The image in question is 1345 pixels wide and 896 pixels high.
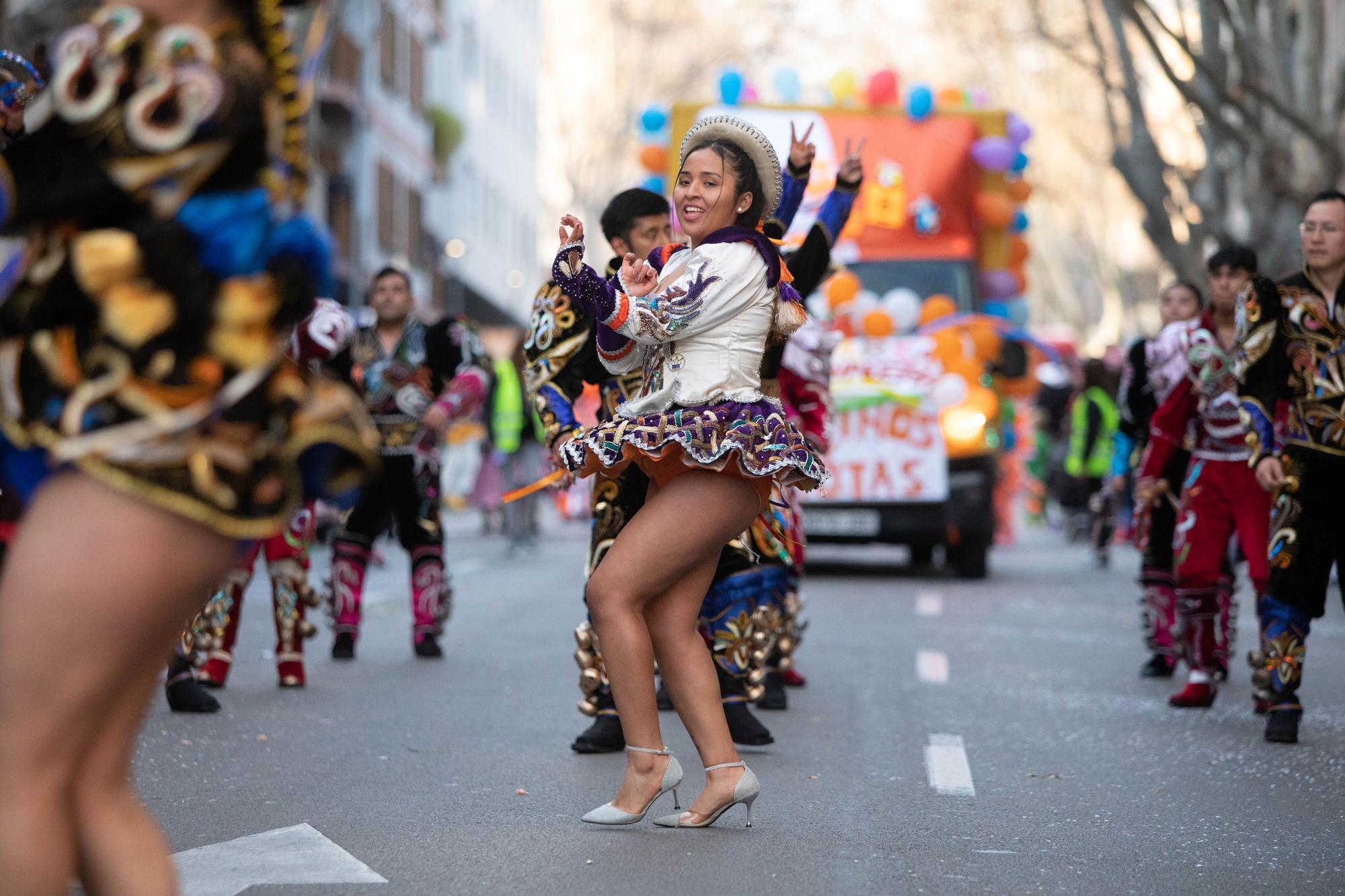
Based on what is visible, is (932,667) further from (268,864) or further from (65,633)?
(65,633)

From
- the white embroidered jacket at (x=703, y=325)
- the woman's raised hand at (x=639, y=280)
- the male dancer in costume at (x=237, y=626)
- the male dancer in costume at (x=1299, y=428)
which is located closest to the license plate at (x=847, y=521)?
the male dancer in costume at (x=237, y=626)

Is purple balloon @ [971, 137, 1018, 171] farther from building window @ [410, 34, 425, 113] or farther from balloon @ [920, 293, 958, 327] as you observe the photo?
building window @ [410, 34, 425, 113]

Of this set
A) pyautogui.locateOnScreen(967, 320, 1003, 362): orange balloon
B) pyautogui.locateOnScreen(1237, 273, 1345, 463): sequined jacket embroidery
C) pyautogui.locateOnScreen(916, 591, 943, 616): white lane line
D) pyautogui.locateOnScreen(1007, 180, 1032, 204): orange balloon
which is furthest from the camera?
pyautogui.locateOnScreen(1007, 180, 1032, 204): orange balloon

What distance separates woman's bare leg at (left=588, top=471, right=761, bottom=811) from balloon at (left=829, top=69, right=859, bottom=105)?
38.0ft

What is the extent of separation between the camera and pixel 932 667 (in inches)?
378

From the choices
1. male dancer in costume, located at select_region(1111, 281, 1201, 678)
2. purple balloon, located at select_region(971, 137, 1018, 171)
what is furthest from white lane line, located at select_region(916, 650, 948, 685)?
purple balloon, located at select_region(971, 137, 1018, 171)

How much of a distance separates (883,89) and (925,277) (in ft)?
5.28

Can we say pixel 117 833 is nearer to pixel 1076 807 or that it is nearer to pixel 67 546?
pixel 67 546

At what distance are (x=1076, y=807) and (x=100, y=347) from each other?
12.5 feet

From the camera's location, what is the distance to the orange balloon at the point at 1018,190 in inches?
636

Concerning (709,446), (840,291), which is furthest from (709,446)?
(840,291)

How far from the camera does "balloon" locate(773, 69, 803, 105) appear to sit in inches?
640

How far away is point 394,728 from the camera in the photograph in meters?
7.22

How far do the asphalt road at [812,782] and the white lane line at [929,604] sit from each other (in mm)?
1692
